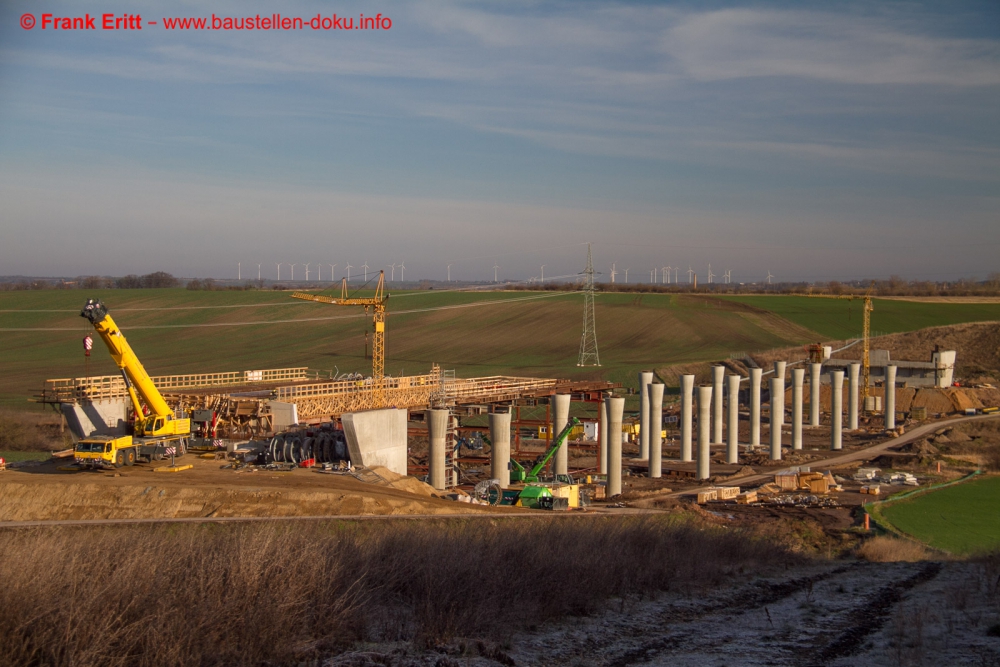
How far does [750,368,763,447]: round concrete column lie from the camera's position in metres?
59.9

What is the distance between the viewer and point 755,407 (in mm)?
60125

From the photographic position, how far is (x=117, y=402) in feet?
129

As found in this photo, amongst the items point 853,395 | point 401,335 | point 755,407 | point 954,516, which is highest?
point 401,335

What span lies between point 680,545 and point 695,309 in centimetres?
11227

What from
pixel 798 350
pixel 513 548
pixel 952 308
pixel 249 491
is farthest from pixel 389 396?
pixel 952 308

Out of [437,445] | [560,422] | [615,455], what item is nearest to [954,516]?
[615,455]

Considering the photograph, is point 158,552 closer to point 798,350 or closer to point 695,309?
point 798,350

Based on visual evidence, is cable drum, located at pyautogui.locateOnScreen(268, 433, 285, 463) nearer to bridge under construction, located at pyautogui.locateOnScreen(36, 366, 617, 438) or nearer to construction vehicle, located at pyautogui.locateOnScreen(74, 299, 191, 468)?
bridge under construction, located at pyautogui.locateOnScreen(36, 366, 617, 438)

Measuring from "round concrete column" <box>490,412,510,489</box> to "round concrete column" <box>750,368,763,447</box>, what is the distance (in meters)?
26.4

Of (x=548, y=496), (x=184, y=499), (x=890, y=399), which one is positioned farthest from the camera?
(x=890, y=399)

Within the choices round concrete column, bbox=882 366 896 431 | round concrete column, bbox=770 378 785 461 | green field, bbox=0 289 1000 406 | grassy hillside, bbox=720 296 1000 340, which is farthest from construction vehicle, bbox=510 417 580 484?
grassy hillside, bbox=720 296 1000 340

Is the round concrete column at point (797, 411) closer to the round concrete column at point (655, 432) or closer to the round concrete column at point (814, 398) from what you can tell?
the round concrete column at point (814, 398)

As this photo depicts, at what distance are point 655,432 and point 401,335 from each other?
72.7 metres

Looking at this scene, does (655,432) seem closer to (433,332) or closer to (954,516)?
(954,516)
